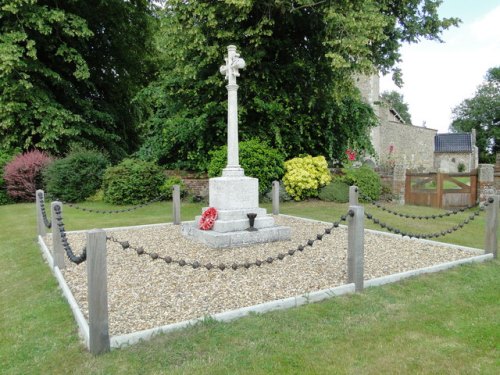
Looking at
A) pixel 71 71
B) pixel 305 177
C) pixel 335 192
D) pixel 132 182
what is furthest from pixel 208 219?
pixel 71 71

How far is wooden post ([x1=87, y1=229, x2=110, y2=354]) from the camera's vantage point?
3.43m

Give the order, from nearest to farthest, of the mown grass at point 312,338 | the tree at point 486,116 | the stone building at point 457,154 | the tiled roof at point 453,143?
the mown grass at point 312,338, the stone building at point 457,154, the tiled roof at point 453,143, the tree at point 486,116

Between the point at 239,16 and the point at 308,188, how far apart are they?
6.00 metres

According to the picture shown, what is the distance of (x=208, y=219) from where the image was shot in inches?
303

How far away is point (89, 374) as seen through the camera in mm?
3082

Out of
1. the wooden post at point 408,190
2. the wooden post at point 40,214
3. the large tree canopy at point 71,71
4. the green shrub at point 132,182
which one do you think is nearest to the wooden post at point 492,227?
the wooden post at point 408,190

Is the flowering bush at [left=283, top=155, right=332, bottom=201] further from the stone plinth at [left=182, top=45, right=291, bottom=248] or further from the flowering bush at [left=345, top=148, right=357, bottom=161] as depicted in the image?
the stone plinth at [left=182, top=45, right=291, bottom=248]

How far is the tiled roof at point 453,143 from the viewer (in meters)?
48.8

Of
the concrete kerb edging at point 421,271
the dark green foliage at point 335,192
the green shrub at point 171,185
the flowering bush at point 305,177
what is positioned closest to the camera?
the concrete kerb edging at point 421,271

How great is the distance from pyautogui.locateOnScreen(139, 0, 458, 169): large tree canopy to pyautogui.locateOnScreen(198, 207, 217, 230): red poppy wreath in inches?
263

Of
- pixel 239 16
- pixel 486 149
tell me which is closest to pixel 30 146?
pixel 239 16

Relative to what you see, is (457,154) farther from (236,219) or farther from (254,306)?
(254,306)

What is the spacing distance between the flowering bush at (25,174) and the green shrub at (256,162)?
23.7 ft

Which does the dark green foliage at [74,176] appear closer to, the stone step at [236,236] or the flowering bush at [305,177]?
the flowering bush at [305,177]
